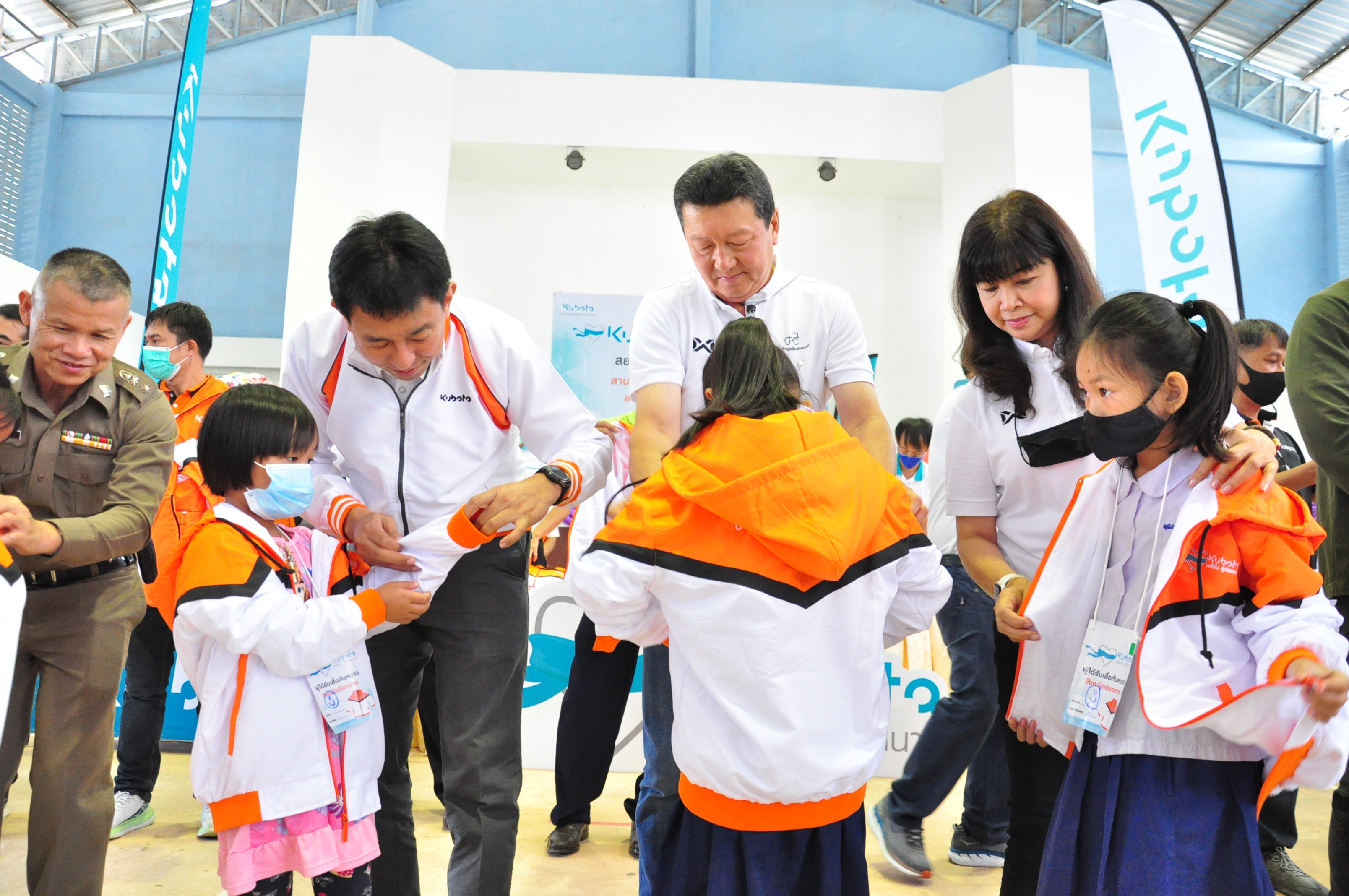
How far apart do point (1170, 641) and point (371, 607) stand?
1.34m

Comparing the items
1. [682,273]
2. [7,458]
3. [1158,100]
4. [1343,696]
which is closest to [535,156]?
[682,273]

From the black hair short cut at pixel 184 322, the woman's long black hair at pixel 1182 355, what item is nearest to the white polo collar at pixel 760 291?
the woman's long black hair at pixel 1182 355

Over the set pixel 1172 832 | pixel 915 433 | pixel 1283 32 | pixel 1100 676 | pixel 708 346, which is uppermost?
pixel 1283 32

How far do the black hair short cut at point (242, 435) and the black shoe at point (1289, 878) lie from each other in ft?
8.93

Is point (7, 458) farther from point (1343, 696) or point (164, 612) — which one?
point (1343, 696)

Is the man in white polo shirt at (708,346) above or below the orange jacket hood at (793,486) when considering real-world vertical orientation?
above

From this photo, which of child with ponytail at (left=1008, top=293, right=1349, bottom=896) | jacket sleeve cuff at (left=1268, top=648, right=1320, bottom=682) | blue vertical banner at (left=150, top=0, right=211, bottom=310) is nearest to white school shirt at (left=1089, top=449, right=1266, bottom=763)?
child with ponytail at (left=1008, top=293, right=1349, bottom=896)

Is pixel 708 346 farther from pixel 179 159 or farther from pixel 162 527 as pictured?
pixel 179 159

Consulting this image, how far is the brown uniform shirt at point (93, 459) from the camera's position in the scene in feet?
6.49

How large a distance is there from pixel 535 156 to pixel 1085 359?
6.06 meters

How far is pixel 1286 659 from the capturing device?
48.0 inches

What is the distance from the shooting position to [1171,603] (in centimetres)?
135

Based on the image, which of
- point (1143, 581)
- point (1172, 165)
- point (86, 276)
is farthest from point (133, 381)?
point (1172, 165)

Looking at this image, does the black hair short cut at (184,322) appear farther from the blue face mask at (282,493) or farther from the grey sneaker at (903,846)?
the grey sneaker at (903,846)
